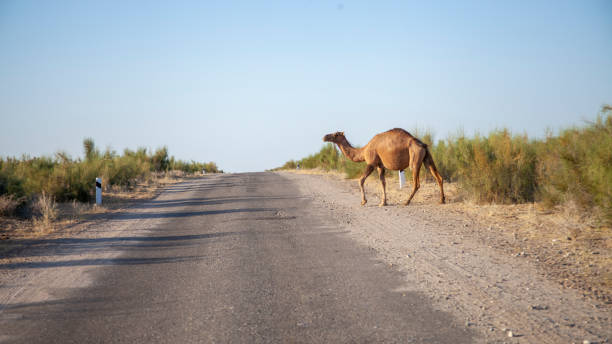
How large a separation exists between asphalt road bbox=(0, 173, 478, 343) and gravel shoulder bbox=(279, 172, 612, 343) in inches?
12.3

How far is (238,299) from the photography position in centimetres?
522

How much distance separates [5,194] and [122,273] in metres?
7.81

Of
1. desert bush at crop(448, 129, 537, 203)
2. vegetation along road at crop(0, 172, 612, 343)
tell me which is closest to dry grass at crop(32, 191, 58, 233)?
vegetation along road at crop(0, 172, 612, 343)

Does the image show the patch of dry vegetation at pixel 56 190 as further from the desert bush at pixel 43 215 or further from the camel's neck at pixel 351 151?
the camel's neck at pixel 351 151

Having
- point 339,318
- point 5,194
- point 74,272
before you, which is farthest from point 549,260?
point 5,194

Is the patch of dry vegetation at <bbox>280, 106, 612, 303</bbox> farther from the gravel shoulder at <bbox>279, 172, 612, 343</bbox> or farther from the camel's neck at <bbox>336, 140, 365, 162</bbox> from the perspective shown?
the camel's neck at <bbox>336, 140, 365, 162</bbox>

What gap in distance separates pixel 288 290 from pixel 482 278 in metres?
2.41

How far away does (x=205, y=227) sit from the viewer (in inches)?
407

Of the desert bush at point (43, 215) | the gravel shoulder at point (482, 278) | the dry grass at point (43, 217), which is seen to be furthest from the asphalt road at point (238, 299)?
the desert bush at point (43, 215)

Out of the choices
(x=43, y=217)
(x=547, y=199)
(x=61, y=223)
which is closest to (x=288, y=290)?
(x=547, y=199)

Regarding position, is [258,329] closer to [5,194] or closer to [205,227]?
[205,227]

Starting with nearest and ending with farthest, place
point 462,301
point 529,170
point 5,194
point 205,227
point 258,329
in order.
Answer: point 258,329 < point 462,301 < point 205,227 < point 529,170 < point 5,194

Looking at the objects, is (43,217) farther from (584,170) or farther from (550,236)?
(584,170)

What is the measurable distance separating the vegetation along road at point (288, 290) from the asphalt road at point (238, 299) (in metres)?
0.02
